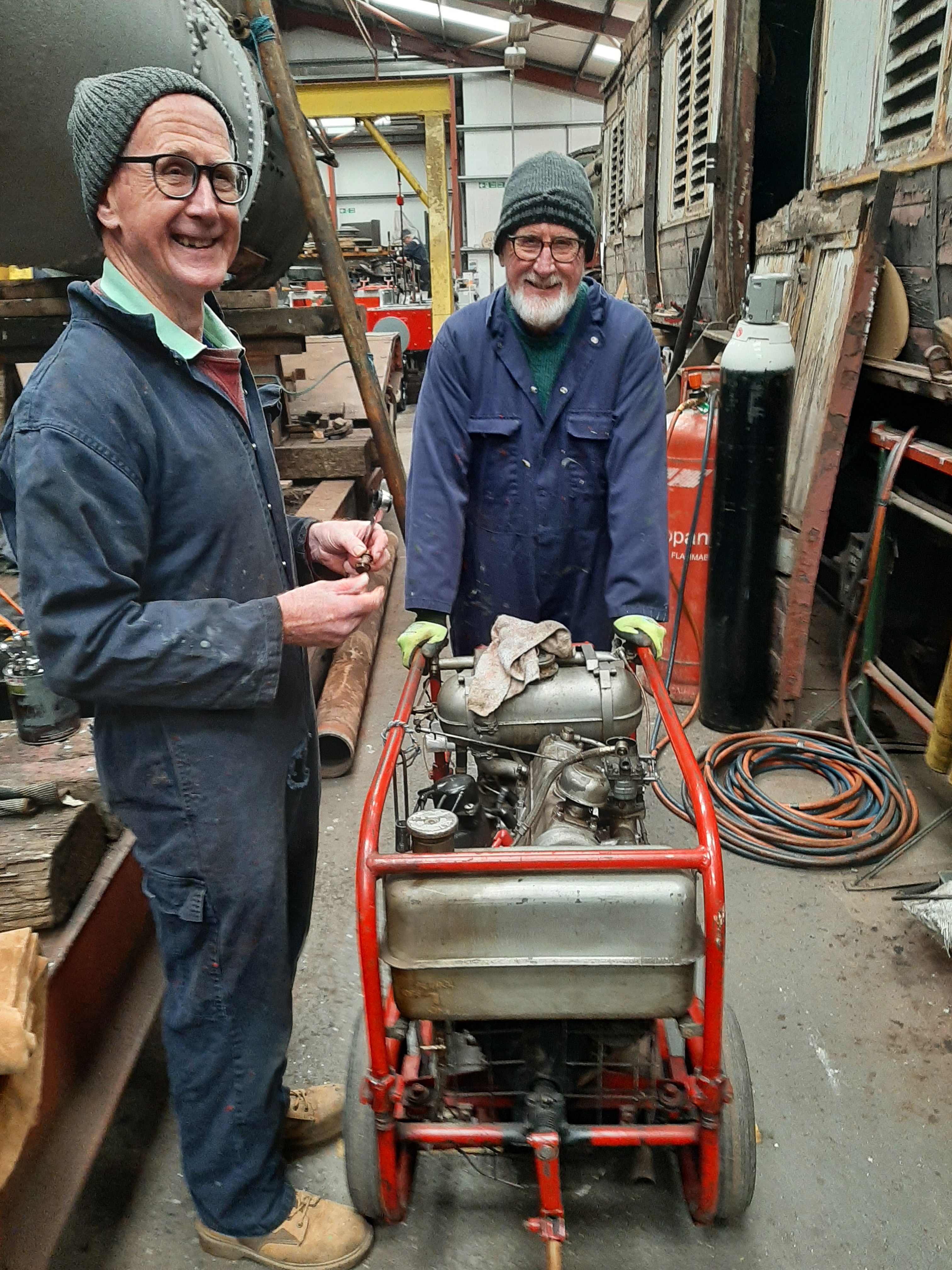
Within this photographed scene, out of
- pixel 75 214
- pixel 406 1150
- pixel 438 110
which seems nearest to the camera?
pixel 406 1150

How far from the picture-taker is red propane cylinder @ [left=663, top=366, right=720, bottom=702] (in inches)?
147

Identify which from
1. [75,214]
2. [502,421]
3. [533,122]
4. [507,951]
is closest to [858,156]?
[502,421]

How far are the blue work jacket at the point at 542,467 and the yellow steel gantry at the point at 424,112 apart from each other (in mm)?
7130

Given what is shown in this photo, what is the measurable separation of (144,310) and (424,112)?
956 centimetres

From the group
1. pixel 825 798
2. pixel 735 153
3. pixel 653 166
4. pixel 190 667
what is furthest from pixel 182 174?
pixel 653 166

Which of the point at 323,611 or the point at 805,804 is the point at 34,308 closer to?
the point at 323,611

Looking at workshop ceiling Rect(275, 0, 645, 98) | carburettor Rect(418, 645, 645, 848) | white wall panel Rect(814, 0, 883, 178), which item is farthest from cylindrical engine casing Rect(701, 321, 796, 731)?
workshop ceiling Rect(275, 0, 645, 98)

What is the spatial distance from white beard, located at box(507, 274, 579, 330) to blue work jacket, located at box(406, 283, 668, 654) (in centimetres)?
9

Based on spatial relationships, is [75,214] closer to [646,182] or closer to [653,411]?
[653,411]

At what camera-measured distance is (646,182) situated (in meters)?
6.79

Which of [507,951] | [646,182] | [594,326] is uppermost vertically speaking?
[646,182]

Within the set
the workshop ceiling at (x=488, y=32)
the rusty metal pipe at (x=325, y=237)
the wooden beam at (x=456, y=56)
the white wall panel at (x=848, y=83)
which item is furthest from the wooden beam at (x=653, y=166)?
the wooden beam at (x=456, y=56)

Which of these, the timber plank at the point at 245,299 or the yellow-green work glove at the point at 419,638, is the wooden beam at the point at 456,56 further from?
the yellow-green work glove at the point at 419,638

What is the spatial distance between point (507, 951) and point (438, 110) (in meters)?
10.1
